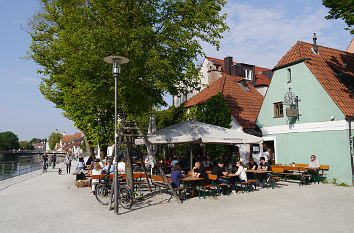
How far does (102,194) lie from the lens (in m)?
11.0

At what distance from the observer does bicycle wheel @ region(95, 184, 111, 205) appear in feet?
34.0

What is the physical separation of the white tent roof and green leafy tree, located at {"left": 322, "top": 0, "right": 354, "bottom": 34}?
7.13 metres

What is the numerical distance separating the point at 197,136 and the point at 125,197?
12.3ft

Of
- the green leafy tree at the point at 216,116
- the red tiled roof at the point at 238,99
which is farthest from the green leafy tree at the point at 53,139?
the green leafy tree at the point at 216,116

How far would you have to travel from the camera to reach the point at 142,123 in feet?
109

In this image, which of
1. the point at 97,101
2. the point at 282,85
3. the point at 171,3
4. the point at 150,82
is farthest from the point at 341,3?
the point at 97,101

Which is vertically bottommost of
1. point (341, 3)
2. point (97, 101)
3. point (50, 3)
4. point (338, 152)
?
point (338, 152)

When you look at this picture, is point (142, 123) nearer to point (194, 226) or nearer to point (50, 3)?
point (50, 3)

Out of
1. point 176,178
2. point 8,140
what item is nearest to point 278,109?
point 176,178

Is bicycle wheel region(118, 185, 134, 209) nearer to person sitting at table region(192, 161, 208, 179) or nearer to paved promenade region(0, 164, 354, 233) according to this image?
paved promenade region(0, 164, 354, 233)

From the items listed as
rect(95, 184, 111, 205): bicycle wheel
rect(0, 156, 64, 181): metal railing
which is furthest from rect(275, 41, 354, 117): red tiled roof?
rect(0, 156, 64, 181): metal railing

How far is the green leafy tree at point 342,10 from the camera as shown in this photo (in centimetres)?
1303

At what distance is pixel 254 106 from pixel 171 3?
48.1 ft

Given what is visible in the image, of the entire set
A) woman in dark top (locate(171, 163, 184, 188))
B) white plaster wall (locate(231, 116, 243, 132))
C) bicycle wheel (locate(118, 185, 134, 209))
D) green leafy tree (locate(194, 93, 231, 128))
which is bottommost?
bicycle wheel (locate(118, 185, 134, 209))
